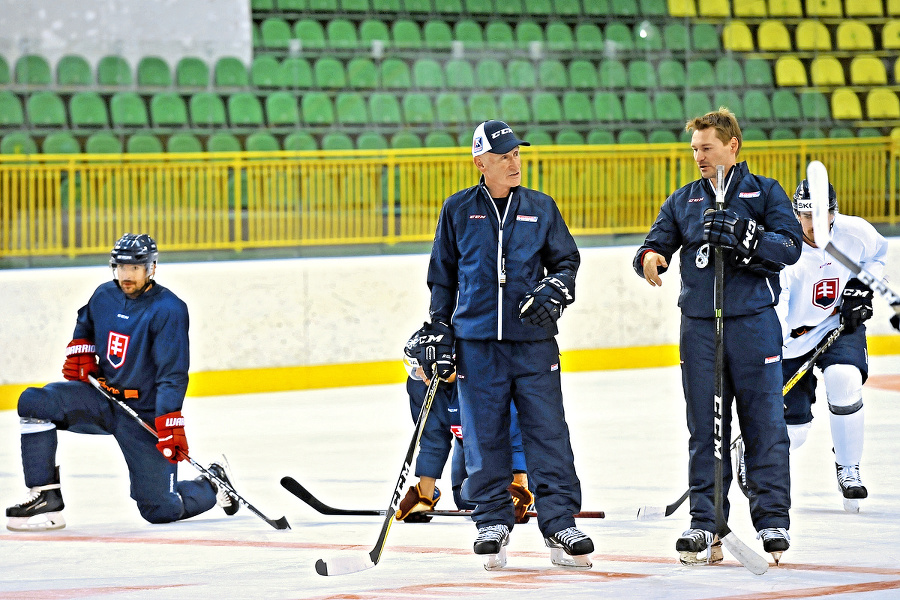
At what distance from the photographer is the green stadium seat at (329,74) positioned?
32.3 feet

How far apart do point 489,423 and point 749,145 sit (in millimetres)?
6725

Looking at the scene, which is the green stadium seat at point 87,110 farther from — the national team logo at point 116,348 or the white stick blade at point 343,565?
the white stick blade at point 343,565

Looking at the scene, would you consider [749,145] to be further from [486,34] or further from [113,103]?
[113,103]

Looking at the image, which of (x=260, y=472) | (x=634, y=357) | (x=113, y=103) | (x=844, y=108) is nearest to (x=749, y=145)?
(x=844, y=108)

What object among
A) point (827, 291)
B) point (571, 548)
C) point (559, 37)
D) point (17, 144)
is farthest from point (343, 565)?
point (559, 37)

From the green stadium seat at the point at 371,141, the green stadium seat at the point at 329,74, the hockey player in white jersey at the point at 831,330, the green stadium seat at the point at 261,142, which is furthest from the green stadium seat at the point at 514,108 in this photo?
the hockey player in white jersey at the point at 831,330

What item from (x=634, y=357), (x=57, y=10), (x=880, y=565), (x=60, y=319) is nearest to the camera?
(x=880, y=565)

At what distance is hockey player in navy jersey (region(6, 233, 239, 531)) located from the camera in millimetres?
5312

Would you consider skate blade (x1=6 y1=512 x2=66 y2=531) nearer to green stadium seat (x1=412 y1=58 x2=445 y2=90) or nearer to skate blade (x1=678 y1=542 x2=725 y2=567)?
skate blade (x1=678 y1=542 x2=725 y2=567)

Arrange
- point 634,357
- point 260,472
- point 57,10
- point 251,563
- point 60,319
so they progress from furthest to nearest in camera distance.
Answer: point 634,357
point 57,10
point 60,319
point 260,472
point 251,563

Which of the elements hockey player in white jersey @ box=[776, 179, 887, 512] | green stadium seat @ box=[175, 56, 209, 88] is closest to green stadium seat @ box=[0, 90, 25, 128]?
green stadium seat @ box=[175, 56, 209, 88]

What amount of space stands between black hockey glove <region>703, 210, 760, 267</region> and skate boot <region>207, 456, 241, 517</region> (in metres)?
2.44

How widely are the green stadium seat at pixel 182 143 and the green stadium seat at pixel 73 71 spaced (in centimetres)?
70

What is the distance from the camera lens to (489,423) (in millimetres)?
4375
